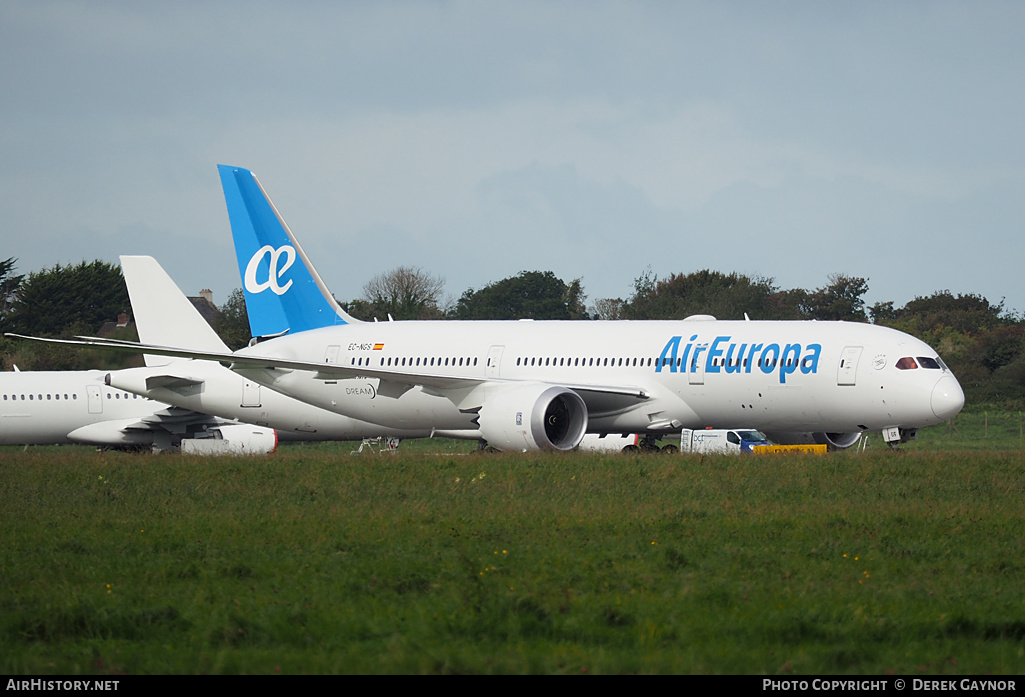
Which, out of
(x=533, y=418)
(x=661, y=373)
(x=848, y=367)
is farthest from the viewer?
(x=661, y=373)

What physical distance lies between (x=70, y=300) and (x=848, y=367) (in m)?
58.1

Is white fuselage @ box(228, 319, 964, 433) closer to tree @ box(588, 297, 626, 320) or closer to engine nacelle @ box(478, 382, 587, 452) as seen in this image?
engine nacelle @ box(478, 382, 587, 452)

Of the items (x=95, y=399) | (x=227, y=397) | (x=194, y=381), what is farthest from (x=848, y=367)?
(x=95, y=399)

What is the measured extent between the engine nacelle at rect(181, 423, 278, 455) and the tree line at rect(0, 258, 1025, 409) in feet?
19.6

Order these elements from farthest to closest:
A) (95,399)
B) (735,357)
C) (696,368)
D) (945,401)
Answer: (95,399), (696,368), (735,357), (945,401)

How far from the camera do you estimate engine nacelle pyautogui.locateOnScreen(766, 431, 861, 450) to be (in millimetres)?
28500

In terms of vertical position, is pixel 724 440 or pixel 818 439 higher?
pixel 818 439

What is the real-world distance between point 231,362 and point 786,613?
914 inches

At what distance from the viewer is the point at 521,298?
10206cm

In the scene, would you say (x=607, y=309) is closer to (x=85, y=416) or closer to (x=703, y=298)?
(x=703, y=298)

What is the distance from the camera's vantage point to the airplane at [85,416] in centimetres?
3912

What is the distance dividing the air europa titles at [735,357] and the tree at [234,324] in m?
38.7

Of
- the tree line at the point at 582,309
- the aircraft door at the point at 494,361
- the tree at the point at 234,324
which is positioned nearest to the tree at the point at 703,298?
the tree line at the point at 582,309

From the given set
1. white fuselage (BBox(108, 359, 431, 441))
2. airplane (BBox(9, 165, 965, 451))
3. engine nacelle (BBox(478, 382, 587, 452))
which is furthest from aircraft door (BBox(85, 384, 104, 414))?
engine nacelle (BBox(478, 382, 587, 452))
